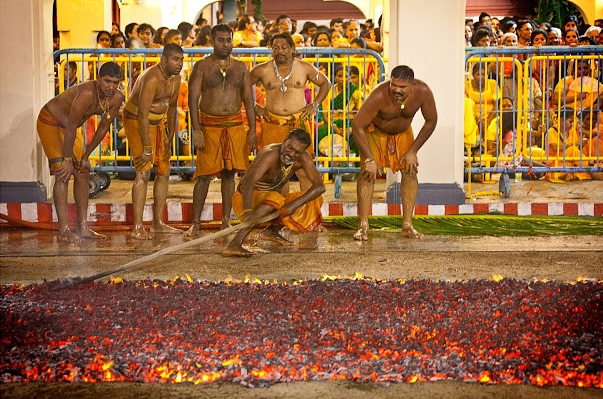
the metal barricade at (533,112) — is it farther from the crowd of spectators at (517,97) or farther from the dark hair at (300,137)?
the dark hair at (300,137)

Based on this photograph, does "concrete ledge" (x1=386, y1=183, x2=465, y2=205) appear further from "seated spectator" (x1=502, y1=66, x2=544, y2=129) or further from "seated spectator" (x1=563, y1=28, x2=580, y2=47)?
"seated spectator" (x1=563, y1=28, x2=580, y2=47)

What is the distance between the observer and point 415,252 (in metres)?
9.10

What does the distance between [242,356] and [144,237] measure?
4643 millimetres

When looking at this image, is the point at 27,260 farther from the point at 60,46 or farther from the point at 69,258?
the point at 60,46

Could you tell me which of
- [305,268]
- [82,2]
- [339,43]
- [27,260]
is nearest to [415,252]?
[305,268]

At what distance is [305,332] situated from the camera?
614 cm

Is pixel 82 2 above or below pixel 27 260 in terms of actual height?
above

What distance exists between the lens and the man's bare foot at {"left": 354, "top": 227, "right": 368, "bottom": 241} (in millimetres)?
9898

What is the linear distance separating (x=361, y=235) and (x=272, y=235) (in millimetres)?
905

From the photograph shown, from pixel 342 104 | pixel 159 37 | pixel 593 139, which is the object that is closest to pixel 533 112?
pixel 593 139

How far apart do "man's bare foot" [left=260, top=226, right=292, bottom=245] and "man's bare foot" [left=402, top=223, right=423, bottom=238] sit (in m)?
1.22

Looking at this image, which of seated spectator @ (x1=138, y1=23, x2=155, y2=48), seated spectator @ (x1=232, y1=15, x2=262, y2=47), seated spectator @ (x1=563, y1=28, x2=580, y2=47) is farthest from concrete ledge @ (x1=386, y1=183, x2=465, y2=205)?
seated spectator @ (x1=138, y1=23, x2=155, y2=48)

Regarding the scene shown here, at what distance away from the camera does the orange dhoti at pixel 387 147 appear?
10102mm

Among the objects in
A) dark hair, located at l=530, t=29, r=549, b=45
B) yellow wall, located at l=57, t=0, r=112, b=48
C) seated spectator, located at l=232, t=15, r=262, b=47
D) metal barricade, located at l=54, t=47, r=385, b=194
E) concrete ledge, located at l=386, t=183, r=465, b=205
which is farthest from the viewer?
yellow wall, located at l=57, t=0, r=112, b=48
